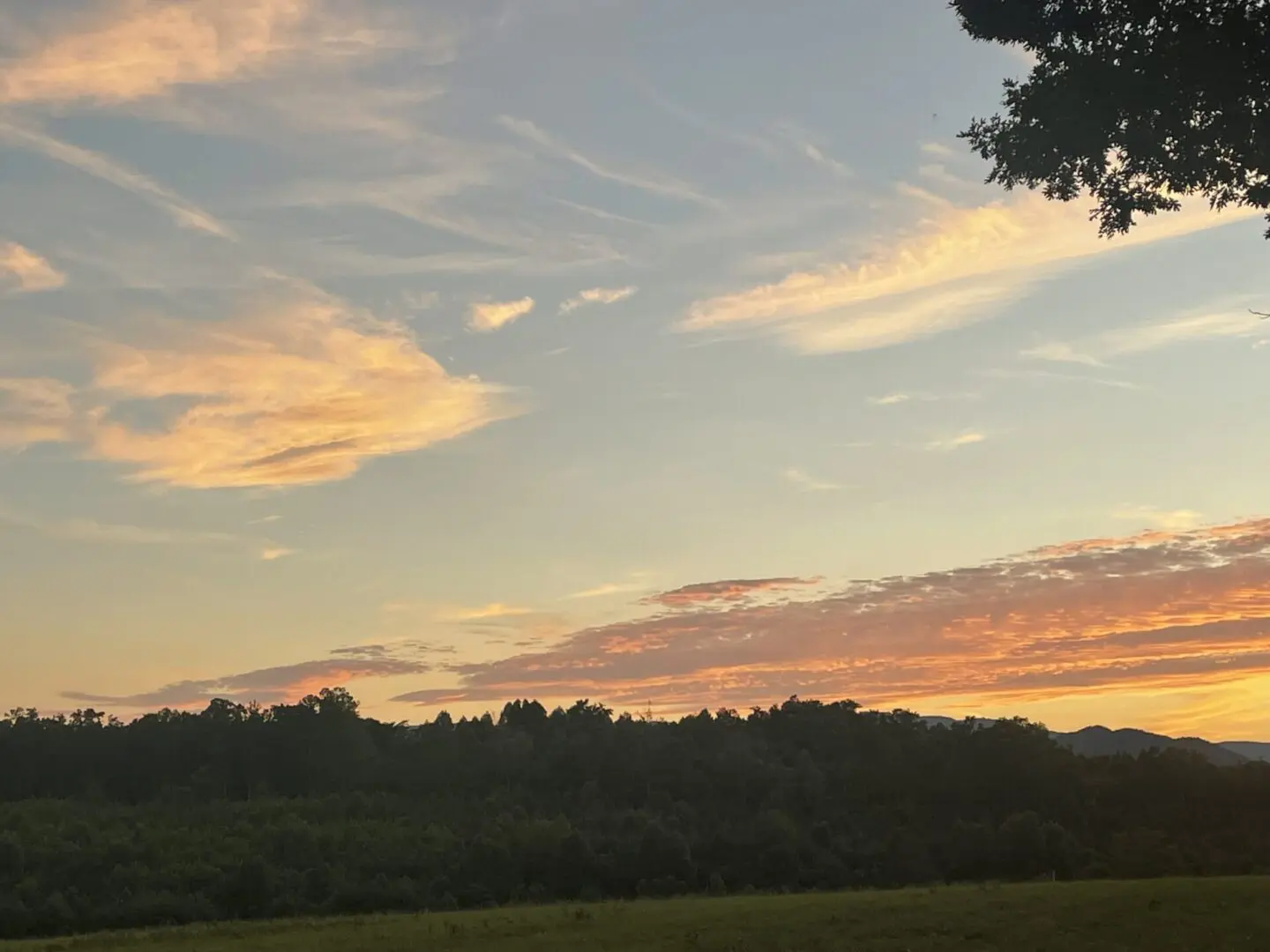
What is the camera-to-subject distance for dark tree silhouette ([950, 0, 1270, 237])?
867 inches

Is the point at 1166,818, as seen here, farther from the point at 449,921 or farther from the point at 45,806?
the point at 45,806

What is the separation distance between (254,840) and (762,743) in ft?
147

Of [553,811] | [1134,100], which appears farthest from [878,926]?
[553,811]

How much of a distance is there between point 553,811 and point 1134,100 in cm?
9501

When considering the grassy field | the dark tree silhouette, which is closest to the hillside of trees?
the grassy field

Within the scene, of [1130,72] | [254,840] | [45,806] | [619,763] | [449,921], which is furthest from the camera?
[619,763]

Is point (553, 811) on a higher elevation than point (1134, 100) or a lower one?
lower

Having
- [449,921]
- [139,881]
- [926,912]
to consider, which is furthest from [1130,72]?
[139,881]

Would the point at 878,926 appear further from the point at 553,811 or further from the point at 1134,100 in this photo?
the point at 553,811

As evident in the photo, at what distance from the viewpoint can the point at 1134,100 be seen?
898 inches

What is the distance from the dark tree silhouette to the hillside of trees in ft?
208

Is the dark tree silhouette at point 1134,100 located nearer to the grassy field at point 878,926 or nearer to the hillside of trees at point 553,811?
the grassy field at point 878,926

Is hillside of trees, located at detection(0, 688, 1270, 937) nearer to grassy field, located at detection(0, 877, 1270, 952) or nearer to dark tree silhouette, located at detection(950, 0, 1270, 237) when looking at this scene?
grassy field, located at detection(0, 877, 1270, 952)

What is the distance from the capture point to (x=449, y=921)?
48.1m
